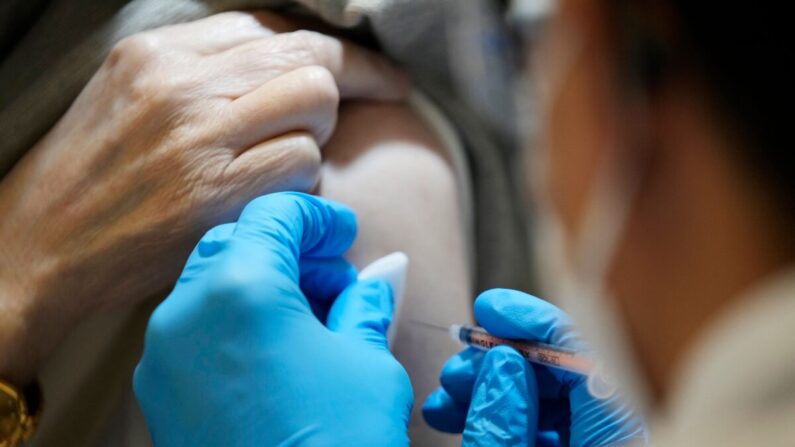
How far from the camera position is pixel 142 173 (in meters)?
0.78

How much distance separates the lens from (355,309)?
2.55ft

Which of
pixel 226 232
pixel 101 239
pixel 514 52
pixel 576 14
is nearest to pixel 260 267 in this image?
pixel 226 232

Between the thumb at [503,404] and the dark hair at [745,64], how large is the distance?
458mm

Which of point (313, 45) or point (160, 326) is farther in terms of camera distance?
Answer: point (313, 45)

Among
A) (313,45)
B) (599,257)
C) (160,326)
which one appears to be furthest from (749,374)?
(313,45)

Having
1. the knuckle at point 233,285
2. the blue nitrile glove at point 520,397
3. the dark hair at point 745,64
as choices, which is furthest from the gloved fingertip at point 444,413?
the dark hair at point 745,64

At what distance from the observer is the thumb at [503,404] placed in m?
0.73

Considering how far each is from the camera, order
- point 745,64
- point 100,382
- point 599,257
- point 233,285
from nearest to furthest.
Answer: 1. point 745,64
2. point 599,257
3. point 233,285
4. point 100,382

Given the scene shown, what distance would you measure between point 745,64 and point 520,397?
490mm

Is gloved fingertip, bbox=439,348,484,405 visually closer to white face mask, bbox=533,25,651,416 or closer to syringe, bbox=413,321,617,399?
syringe, bbox=413,321,617,399

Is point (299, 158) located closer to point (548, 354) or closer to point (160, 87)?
point (160, 87)

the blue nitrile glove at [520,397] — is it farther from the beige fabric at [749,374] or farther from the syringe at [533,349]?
the beige fabric at [749,374]

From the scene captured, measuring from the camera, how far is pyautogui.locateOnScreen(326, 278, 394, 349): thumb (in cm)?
77

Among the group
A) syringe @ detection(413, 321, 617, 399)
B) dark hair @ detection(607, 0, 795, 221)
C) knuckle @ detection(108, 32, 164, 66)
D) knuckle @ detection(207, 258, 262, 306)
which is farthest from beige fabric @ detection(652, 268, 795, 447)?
knuckle @ detection(108, 32, 164, 66)
